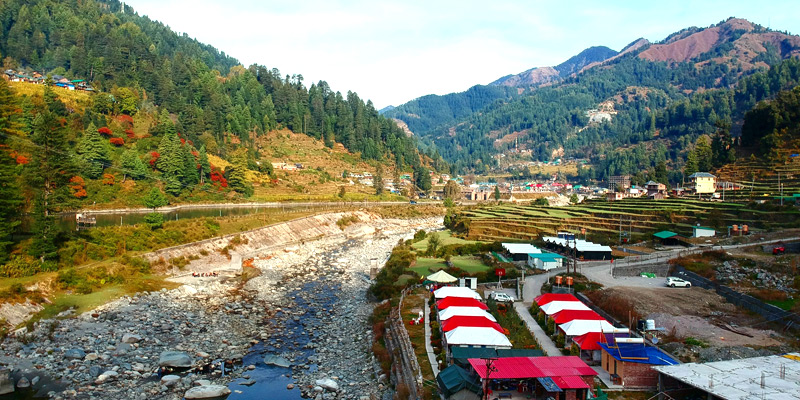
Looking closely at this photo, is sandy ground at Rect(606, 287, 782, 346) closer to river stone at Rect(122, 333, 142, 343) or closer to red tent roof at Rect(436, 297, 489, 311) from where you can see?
red tent roof at Rect(436, 297, 489, 311)

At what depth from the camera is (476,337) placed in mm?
17031

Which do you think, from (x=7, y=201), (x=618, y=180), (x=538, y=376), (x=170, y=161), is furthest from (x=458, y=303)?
(x=618, y=180)

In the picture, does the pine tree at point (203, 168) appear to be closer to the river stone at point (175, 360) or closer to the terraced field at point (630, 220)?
the terraced field at point (630, 220)

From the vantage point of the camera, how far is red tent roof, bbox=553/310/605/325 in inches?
750

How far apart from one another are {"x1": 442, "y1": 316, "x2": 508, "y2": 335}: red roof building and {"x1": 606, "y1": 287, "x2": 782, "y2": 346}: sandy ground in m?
7.03

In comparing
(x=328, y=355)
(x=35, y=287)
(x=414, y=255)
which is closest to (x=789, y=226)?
(x=414, y=255)

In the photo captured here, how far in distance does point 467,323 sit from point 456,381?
4.43 meters

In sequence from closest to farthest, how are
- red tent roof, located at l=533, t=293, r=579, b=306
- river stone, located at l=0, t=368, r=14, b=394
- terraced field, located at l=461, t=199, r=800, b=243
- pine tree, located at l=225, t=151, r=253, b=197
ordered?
1. river stone, located at l=0, t=368, r=14, b=394
2. red tent roof, located at l=533, t=293, r=579, b=306
3. terraced field, located at l=461, t=199, r=800, b=243
4. pine tree, located at l=225, t=151, r=253, b=197

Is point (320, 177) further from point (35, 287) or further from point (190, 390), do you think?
point (190, 390)

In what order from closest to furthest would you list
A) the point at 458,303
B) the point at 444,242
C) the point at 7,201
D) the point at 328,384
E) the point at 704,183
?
the point at 328,384, the point at 458,303, the point at 7,201, the point at 444,242, the point at 704,183

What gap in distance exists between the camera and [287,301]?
29.5 m

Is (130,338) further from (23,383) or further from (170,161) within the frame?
(170,161)

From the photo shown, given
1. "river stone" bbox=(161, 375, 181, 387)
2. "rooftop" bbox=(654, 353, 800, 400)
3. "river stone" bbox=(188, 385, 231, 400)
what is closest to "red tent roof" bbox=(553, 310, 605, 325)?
"rooftop" bbox=(654, 353, 800, 400)

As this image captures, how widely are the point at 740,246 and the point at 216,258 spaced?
3775 cm
